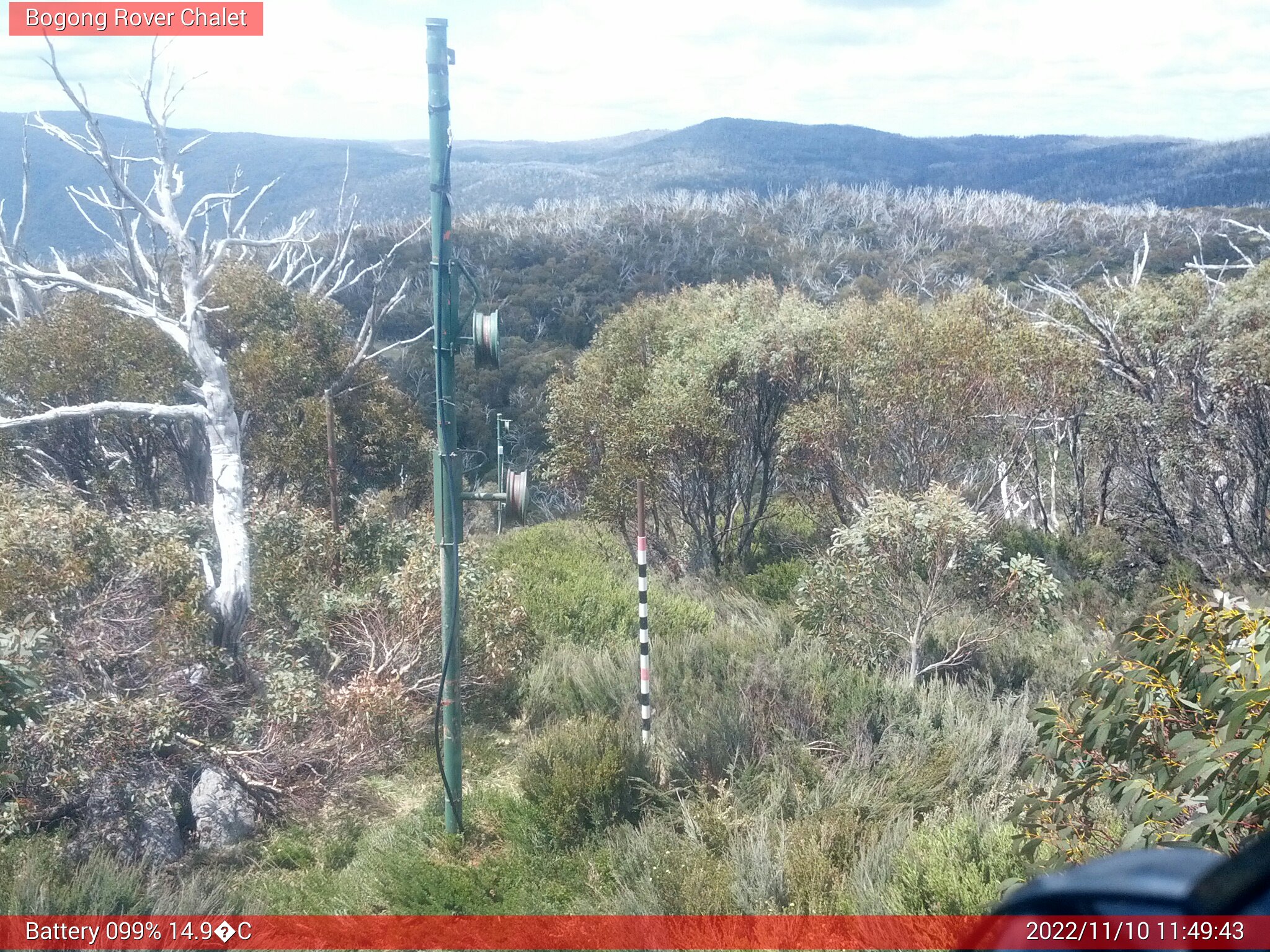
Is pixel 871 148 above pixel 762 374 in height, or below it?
above

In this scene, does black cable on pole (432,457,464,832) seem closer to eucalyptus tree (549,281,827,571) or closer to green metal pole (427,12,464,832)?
green metal pole (427,12,464,832)

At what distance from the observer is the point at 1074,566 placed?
34.7 feet

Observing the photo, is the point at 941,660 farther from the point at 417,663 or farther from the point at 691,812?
the point at 417,663

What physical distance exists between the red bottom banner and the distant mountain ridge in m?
49.5

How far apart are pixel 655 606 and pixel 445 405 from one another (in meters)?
4.37

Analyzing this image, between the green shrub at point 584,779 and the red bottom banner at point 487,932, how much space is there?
73 cm

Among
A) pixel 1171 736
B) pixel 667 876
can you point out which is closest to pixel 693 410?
pixel 667 876

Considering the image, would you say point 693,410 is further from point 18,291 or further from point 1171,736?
point 18,291

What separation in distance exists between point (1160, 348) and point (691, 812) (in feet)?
27.0

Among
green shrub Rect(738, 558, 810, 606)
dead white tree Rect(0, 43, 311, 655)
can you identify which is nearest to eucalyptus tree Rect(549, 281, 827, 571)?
green shrub Rect(738, 558, 810, 606)

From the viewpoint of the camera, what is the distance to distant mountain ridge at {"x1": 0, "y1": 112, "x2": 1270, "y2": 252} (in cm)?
6462

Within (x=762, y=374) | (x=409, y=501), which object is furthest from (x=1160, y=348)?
(x=409, y=501)

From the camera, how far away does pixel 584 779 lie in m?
5.30

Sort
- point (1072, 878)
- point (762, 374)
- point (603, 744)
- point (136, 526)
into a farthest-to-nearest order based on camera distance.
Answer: point (762, 374)
point (136, 526)
point (603, 744)
point (1072, 878)
